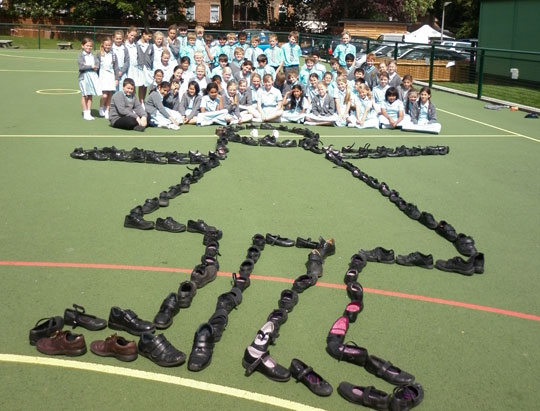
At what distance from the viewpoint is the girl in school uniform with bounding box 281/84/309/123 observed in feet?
47.3

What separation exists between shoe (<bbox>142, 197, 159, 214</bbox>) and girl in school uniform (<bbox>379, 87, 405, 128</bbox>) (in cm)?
734

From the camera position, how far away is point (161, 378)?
4207 millimetres

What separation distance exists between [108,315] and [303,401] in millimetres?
1812

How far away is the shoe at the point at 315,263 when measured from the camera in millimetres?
5934

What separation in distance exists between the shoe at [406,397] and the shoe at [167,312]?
71.0 inches

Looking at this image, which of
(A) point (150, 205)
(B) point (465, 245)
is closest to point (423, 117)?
(B) point (465, 245)

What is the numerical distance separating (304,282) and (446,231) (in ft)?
7.25

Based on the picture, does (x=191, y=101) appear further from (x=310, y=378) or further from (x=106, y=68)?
(x=310, y=378)

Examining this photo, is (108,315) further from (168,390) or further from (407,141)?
(407,141)

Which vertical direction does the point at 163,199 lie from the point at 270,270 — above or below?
above

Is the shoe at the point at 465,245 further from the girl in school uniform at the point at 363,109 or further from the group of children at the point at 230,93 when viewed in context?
the girl in school uniform at the point at 363,109

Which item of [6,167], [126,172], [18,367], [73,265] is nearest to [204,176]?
[126,172]

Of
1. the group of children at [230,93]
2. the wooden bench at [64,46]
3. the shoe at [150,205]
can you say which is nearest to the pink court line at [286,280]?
the shoe at [150,205]

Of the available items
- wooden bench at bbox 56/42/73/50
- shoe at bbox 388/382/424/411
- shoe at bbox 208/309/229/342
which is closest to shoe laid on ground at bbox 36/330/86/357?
shoe at bbox 208/309/229/342
